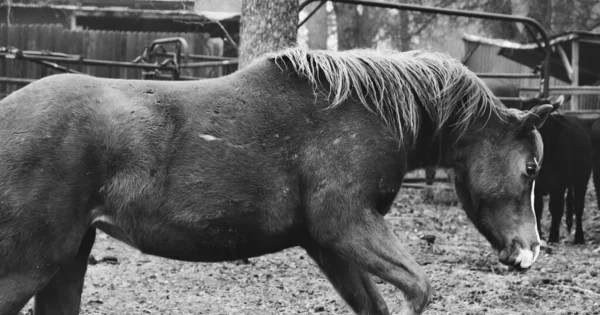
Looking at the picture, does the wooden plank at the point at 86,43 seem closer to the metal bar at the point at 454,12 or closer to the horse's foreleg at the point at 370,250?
the metal bar at the point at 454,12

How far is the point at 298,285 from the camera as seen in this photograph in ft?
21.3

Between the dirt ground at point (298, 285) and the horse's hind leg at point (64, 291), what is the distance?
4.40ft

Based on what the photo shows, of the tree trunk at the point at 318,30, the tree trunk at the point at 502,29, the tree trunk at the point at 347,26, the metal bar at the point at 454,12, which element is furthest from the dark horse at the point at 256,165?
the tree trunk at the point at 318,30

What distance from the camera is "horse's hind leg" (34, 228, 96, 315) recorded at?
4078 mm

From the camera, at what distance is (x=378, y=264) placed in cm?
383

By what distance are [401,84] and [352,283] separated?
42.7 inches

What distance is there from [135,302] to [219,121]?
2420 mm

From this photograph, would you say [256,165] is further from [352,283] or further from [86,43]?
[86,43]

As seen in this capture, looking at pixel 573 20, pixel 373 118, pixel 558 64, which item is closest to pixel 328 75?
pixel 373 118

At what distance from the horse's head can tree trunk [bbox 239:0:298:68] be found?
315 centimetres

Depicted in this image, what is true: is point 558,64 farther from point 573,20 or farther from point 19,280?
point 19,280

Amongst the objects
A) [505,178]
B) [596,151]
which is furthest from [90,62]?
[505,178]

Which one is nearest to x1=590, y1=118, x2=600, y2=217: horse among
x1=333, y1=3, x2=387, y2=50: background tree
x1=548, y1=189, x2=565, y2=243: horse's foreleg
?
A: x1=548, y1=189, x2=565, y2=243: horse's foreleg

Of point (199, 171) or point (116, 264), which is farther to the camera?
point (116, 264)
